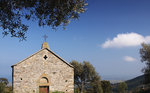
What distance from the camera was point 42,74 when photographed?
1930 cm

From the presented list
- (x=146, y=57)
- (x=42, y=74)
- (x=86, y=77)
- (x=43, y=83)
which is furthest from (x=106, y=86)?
(x=42, y=74)

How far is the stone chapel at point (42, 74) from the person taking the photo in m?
18.5

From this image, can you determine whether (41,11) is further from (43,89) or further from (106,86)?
(106,86)

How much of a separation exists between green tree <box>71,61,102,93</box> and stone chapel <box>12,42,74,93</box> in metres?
14.1

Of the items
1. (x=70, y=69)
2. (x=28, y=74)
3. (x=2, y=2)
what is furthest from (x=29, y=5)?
(x=70, y=69)

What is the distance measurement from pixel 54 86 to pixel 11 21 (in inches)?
445

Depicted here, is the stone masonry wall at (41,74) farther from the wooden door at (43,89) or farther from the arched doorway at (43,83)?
the wooden door at (43,89)

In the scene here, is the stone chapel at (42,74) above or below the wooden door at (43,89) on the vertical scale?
above

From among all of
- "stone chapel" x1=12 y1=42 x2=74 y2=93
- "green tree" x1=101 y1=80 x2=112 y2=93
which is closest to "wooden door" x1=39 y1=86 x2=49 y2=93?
"stone chapel" x1=12 y1=42 x2=74 y2=93

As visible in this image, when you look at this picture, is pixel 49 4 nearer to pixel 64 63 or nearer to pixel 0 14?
pixel 0 14

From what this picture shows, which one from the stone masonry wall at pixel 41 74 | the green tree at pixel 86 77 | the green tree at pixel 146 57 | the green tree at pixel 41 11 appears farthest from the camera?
the green tree at pixel 86 77

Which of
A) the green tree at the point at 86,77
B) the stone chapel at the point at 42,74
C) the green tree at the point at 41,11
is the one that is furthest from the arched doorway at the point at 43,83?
the green tree at the point at 86,77

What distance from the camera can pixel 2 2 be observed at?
923 cm

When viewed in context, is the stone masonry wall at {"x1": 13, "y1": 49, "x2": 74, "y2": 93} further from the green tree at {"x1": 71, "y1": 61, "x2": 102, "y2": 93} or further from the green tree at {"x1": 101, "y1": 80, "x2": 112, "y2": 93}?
the green tree at {"x1": 101, "y1": 80, "x2": 112, "y2": 93}
